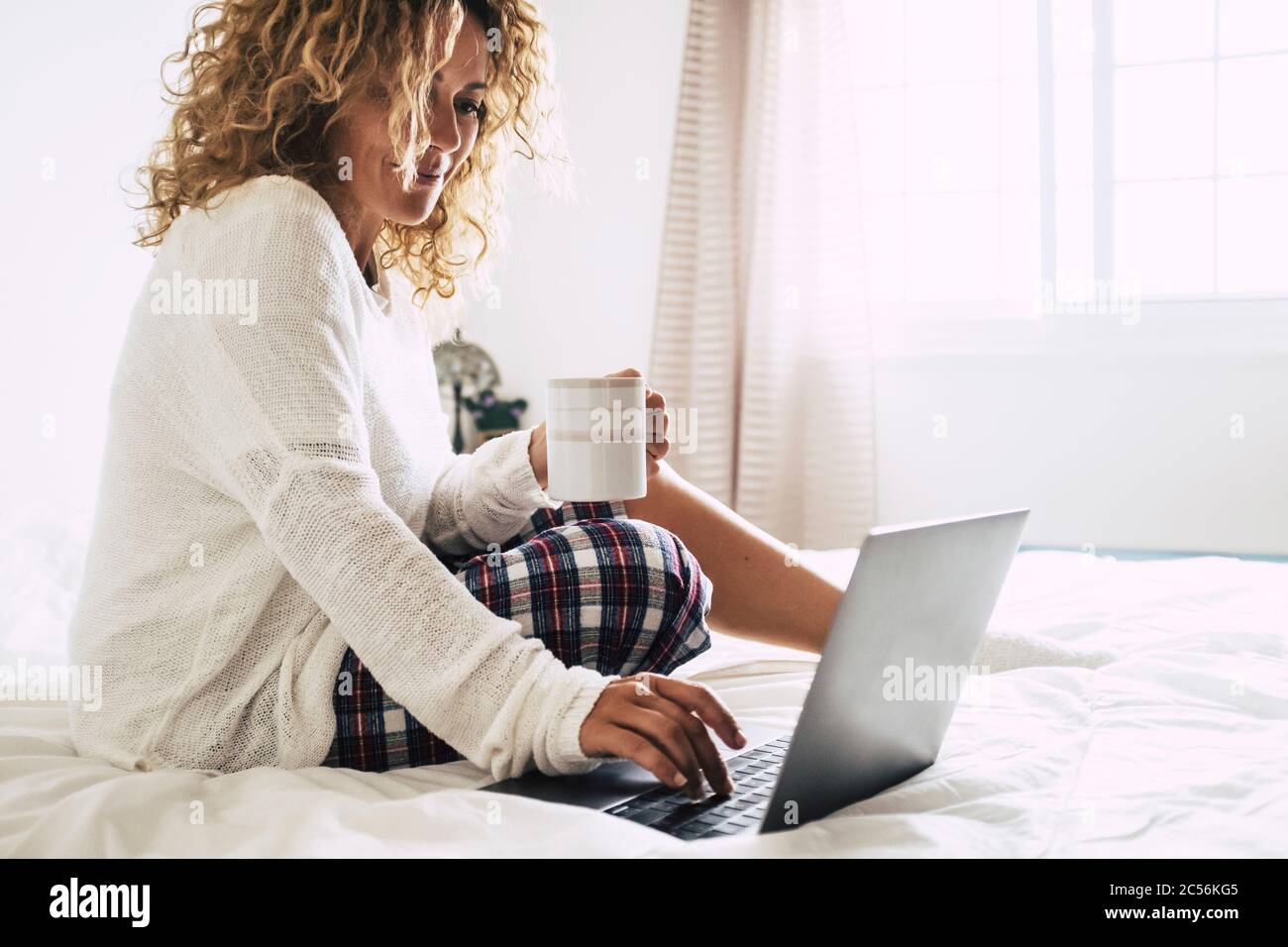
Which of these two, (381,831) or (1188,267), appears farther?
(1188,267)

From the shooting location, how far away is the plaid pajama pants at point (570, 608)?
99 centimetres

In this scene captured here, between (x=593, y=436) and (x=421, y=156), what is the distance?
338mm

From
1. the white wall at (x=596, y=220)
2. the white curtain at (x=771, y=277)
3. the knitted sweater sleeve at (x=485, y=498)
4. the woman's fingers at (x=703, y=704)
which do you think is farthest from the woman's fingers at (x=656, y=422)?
the white wall at (x=596, y=220)

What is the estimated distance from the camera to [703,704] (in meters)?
0.87

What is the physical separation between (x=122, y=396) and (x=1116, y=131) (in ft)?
9.63

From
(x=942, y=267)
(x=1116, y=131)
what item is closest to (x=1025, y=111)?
(x=1116, y=131)

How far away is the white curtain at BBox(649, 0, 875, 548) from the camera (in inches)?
132

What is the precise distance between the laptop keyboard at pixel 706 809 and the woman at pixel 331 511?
0.08ft

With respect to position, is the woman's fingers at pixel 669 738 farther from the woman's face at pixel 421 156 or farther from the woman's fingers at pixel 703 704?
the woman's face at pixel 421 156

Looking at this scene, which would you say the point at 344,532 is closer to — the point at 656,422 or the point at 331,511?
the point at 331,511

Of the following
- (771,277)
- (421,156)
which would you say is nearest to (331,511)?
(421,156)

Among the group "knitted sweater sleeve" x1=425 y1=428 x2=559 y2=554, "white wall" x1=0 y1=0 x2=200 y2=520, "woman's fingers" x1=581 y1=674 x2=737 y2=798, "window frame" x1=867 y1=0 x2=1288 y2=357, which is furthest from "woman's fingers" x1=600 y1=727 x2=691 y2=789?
"window frame" x1=867 y1=0 x2=1288 y2=357
